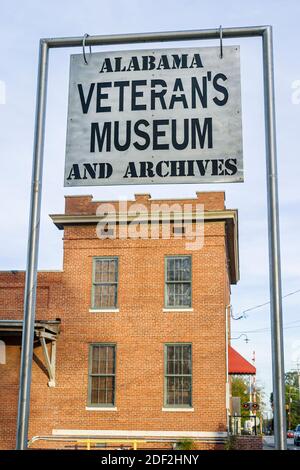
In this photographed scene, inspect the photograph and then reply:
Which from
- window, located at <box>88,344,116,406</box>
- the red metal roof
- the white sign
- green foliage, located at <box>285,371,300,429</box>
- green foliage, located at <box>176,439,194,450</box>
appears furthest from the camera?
green foliage, located at <box>285,371,300,429</box>

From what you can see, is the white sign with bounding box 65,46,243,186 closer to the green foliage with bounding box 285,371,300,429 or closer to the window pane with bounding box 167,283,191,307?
the window pane with bounding box 167,283,191,307

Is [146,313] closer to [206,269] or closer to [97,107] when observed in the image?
[206,269]

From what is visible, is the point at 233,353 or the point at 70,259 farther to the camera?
the point at 233,353

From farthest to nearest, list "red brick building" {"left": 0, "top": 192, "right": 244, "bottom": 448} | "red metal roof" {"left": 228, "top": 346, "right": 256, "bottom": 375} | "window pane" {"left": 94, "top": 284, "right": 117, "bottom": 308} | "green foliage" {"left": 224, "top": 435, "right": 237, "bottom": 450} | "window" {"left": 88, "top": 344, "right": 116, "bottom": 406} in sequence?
"red metal roof" {"left": 228, "top": 346, "right": 256, "bottom": 375}
"window pane" {"left": 94, "top": 284, "right": 117, "bottom": 308}
"window" {"left": 88, "top": 344, "right": 116, "bottom": 406}
"red brick building" {"left": 0, "top": 192, "right": 244, "bottom": 448}
"green foliage" {"left": 224, "top": 435, "right": 237, "bottom": 450}

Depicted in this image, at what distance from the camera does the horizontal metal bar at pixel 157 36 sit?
227 inches

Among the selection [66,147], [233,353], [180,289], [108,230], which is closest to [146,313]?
[180,289]

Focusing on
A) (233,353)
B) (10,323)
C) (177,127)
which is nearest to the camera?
(177,127)

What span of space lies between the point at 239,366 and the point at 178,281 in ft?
17.5

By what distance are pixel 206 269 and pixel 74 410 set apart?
7.39m

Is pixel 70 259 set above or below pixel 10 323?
above

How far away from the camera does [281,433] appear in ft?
15.5

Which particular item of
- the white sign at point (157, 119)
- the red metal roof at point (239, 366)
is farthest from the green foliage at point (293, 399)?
the white sign at point (157, 119)

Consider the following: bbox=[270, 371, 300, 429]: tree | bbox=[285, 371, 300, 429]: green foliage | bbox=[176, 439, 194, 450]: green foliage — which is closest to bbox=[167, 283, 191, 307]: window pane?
bbox=[176, 439, 194, 450]: green foliage

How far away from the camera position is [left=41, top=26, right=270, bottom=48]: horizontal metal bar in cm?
576
